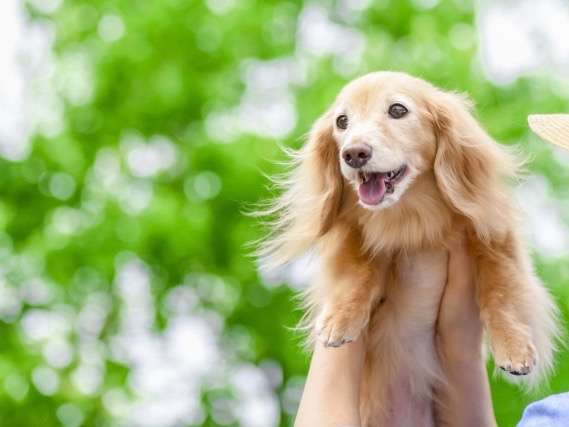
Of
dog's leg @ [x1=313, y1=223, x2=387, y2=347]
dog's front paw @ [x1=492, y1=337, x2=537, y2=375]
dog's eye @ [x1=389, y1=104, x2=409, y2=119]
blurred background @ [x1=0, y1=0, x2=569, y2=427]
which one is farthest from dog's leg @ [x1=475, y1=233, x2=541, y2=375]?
blurred background @ [x1=0, y1=0, x2=569, y2=427]

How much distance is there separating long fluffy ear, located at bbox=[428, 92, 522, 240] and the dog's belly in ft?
0.41

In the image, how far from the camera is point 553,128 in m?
1.86

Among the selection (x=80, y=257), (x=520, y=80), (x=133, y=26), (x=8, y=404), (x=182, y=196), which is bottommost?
(x=8, y=404)

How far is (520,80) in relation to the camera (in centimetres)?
814

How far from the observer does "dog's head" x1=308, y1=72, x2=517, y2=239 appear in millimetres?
2113

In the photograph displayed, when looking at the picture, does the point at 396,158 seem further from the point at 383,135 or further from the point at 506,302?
the point at 506,302

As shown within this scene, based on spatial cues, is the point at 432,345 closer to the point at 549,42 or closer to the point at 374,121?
the point at 374,121

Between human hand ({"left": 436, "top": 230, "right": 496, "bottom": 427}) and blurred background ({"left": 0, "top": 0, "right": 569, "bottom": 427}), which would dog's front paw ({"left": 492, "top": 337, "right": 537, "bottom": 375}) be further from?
blurred background ({"left": 0, "top": 0, "right": 569, "bottom": 427})

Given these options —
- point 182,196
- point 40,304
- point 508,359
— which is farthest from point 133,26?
point 508,359

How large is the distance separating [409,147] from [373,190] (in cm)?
13

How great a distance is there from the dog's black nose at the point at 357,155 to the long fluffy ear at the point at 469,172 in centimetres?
22

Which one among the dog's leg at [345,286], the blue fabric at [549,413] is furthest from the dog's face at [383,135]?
the blue fabric at [549,413]

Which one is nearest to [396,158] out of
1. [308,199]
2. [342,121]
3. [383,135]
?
[383,135]

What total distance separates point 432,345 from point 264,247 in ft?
1.52
